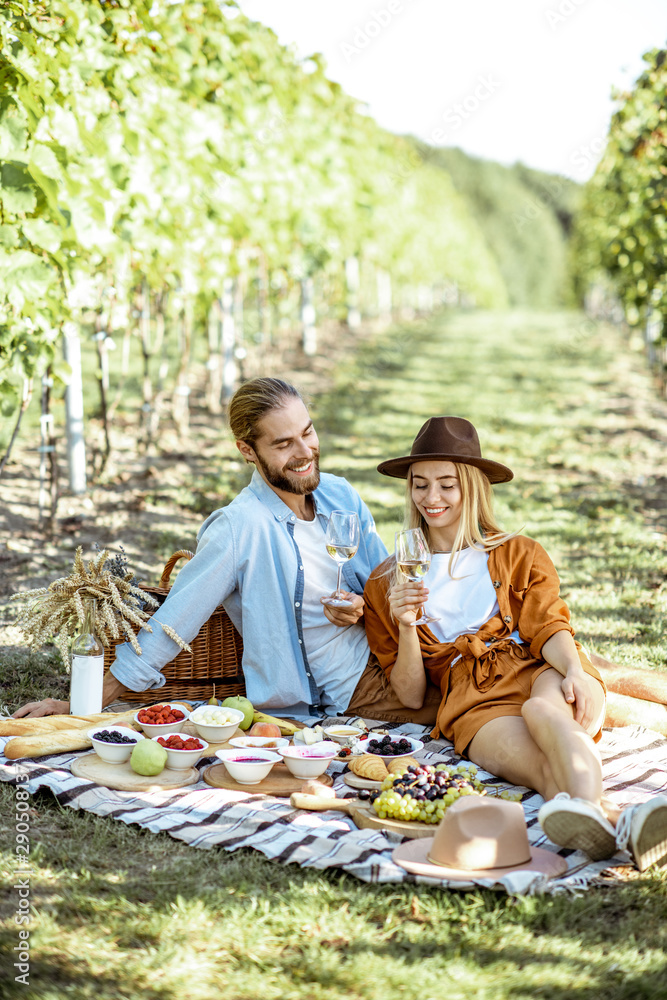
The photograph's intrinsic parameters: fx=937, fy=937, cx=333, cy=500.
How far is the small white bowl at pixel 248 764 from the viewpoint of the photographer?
316 cm

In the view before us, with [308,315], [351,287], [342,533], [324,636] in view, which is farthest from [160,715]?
[351,287]

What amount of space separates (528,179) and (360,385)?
108276 mm

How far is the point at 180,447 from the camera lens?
8992 millimetres

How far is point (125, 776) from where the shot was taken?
10.6 ft

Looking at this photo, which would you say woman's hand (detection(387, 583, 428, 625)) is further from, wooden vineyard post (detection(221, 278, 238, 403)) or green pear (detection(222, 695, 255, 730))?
wooden vineyard post (detection(221, 278, 238, 403))

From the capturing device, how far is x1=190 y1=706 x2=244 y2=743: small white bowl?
11.3 feet

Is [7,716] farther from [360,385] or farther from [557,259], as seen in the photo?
[557,259]

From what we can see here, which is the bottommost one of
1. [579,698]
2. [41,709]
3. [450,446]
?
[41,709]

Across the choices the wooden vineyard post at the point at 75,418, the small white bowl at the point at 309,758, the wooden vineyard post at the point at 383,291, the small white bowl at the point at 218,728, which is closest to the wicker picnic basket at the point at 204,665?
the small white bowl at the point at 218,728

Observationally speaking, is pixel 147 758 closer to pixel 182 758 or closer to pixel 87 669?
pixel 182 758

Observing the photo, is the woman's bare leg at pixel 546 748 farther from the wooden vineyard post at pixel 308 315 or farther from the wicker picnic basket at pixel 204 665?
the wooden vineyard post at pixel 308 315

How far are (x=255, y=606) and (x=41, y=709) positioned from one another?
93 cm

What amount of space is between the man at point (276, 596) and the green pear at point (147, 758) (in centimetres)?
53

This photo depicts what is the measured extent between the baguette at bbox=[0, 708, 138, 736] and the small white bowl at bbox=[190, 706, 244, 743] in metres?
0.30
